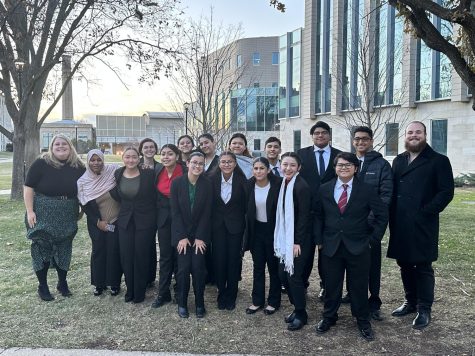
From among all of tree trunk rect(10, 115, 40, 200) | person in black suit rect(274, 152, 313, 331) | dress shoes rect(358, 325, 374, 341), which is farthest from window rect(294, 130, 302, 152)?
dress shoes rect(358, 325, 374, 341)

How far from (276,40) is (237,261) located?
50724 millimetres

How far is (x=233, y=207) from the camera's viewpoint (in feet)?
16.2

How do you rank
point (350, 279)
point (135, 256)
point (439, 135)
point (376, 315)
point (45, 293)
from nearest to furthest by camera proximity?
point (350, 279) → point (376, 315) → point (135, 256) → point (45, 293) → point (439, 135)

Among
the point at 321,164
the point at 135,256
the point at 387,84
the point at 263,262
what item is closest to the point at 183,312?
the point at 135,256

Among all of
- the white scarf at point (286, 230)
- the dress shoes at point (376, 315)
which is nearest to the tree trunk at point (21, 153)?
the white scarf at point (286, 230)

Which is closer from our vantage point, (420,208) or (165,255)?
(420,208)

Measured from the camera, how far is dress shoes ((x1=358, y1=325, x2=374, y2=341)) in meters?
4.17

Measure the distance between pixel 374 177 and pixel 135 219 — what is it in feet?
9.07

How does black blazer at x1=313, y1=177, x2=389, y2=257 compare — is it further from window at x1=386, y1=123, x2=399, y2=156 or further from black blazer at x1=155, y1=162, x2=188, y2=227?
window at x1=386, y1=123, x2=399, y2=156

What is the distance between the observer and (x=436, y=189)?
14.6 feet

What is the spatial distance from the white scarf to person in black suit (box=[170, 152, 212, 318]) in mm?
829

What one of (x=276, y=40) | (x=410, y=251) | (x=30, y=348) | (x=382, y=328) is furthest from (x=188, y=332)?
(x=276, y=40)

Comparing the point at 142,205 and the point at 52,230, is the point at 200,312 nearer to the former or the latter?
the point at 142,205

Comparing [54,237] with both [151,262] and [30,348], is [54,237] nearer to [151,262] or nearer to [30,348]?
[151,262]
